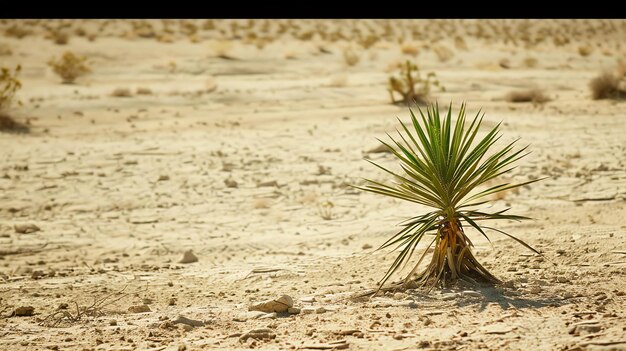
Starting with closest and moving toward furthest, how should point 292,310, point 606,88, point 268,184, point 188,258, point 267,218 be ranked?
point 292,310, point 188,258, point 267,218, point 268,184, point 606,88

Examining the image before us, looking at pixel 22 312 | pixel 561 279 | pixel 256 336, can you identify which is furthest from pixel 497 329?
pixel 22 312

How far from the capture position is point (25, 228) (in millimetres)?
10148

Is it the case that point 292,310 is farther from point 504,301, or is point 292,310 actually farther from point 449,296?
point 504,301

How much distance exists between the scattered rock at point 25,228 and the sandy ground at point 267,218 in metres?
0.07

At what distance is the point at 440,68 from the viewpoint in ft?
77.4

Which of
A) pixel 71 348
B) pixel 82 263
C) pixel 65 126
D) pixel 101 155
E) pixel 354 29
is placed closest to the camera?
pixel 71 348

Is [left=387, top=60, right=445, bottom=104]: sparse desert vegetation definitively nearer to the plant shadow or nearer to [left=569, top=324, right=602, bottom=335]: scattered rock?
the plant shadow

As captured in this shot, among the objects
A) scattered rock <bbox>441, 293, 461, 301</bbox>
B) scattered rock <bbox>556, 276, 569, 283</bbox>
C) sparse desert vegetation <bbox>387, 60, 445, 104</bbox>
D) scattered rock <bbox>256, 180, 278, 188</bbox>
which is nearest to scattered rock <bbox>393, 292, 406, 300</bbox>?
scattered rock <bbox>441, 293, 461, 301</bbox>

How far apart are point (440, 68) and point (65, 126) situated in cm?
1106

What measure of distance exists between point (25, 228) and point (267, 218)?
2667 millimetres

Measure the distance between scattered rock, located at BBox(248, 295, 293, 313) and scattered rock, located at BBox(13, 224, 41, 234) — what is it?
15.6 feet

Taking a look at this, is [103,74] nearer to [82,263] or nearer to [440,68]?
[440,68]
